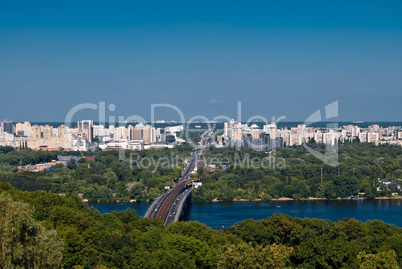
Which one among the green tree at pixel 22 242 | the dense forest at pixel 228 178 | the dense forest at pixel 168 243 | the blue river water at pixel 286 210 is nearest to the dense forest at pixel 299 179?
the dense forest at pixel 228 178

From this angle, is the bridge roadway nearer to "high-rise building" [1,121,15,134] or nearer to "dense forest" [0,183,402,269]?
"dense forest" [0,183,402,269]

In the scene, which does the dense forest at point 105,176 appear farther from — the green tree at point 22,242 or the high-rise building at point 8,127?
the high-rise building at point 8,127

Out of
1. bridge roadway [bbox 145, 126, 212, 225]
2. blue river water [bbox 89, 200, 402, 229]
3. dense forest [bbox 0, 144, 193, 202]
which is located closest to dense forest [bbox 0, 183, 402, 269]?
bridge roadway [bbox 145, 126, 212, 225]

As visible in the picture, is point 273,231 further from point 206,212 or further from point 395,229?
point 206,212

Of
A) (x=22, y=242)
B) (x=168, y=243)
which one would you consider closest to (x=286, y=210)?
(x=168, y=243)

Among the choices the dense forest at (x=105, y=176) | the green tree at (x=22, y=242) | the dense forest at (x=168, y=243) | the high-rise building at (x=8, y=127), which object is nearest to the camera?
the green tree at (x=22, y=242)

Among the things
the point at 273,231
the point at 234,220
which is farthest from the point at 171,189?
the point at 273,231

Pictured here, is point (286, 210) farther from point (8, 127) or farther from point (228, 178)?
point (8, 127)
